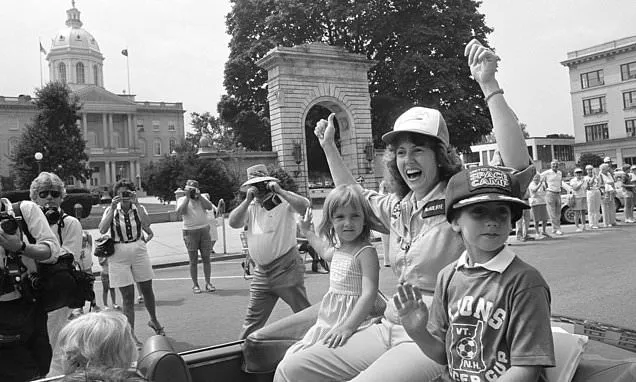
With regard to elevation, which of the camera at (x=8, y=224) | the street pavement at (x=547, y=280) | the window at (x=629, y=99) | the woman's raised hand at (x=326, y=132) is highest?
the window at (x=629, y=99)

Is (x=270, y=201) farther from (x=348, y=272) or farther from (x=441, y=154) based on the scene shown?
(x=441, y=154)

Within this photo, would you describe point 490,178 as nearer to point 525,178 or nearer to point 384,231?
point 525,178

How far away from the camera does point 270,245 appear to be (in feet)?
17.1

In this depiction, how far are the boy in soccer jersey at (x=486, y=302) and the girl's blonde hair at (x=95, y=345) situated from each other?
4.06 feet

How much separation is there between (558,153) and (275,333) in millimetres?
83177

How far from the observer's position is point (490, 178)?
1957mm

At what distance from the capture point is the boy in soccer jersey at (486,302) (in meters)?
1.80

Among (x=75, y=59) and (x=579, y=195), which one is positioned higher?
(x=75, y=59)

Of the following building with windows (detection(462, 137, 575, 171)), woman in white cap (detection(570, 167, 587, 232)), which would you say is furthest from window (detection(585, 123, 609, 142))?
woman in white cap (detection(570, 167, 587, 232))

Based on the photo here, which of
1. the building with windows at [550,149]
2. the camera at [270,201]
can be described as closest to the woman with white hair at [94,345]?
the camera at [270,201]

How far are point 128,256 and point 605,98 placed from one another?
7178 centimetres

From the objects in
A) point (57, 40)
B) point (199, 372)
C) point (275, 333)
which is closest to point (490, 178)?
point (275, 333)

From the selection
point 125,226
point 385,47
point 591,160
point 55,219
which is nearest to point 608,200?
point 125,226

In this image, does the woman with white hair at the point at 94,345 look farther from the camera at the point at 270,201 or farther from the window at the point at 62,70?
the window at the point at 62,70
